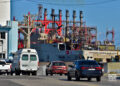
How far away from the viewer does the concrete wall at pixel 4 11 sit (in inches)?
3287

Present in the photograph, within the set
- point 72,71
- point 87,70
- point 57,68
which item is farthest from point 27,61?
point 87,70

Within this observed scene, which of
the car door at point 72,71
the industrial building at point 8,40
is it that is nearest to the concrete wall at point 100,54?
the industrial building at point 8,40

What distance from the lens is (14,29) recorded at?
80.8 meters

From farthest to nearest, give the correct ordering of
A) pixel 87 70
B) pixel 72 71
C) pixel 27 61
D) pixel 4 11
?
1. pixel 4 11
2. pixel 27 61
3. pixel 72 71
4. pixel 87 70

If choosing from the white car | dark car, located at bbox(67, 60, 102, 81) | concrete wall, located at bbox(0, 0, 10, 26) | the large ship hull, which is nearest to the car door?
dark car, located at bbox(67, 60, 102, 81)

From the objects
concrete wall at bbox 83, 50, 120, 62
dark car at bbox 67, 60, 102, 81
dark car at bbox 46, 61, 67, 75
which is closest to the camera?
dark car at bbox 67, 60, 102, 81

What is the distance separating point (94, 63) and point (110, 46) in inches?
4187

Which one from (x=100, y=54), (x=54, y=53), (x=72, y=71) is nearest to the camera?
(x=72, y=71)

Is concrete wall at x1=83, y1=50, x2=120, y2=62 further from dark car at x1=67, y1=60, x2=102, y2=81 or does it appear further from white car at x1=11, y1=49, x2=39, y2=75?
dark car at x1=67, y1=60, x2=102, y2=81

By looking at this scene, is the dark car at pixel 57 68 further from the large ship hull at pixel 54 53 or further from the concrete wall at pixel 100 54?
the concrete wall at pixel 100 54

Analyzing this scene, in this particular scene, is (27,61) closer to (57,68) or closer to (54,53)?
(57,68)

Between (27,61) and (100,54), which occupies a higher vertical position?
(100,54)

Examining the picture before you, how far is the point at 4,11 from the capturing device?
275ft

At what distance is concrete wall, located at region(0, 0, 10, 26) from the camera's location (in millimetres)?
83500
